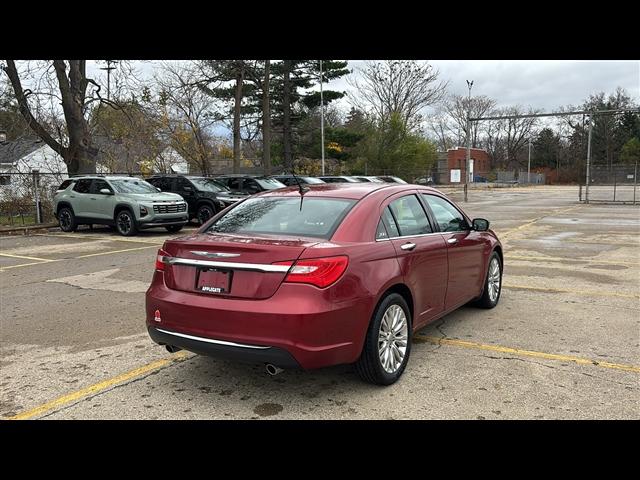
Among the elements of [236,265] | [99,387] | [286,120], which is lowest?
[99,387]

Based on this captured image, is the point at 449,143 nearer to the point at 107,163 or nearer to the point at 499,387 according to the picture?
the point at 107,163

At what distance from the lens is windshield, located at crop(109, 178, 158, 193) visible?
52.2 feet

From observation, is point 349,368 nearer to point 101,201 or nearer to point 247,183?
point 101,201

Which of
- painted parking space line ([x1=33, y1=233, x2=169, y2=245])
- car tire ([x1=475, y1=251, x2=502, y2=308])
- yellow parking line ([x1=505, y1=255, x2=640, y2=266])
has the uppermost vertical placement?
car tire ([x1=475, y1=251, x2=502, y2=308])

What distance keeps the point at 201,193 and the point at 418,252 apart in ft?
46.9

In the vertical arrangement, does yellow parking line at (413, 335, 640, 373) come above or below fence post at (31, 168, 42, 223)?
below

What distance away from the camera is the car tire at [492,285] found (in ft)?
20.8

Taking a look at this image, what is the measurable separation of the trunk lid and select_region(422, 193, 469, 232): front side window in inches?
76.0

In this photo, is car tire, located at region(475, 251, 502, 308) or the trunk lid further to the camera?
car tire, located at region(475, 251, 502, 308)

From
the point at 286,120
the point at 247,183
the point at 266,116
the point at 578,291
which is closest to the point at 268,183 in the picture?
the point at 247,183

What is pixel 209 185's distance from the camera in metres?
18.7

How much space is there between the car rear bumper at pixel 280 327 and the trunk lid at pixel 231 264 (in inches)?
2.7

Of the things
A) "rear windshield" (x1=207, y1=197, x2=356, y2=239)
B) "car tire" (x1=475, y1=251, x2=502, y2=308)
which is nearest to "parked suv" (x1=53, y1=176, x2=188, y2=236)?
"car tire" (x1=475, y1=251, x2=502, y2=308)

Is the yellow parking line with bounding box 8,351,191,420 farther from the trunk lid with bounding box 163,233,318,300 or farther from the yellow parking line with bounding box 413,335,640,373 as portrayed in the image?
the yellow parking line with bounding box 413,335,640,373
